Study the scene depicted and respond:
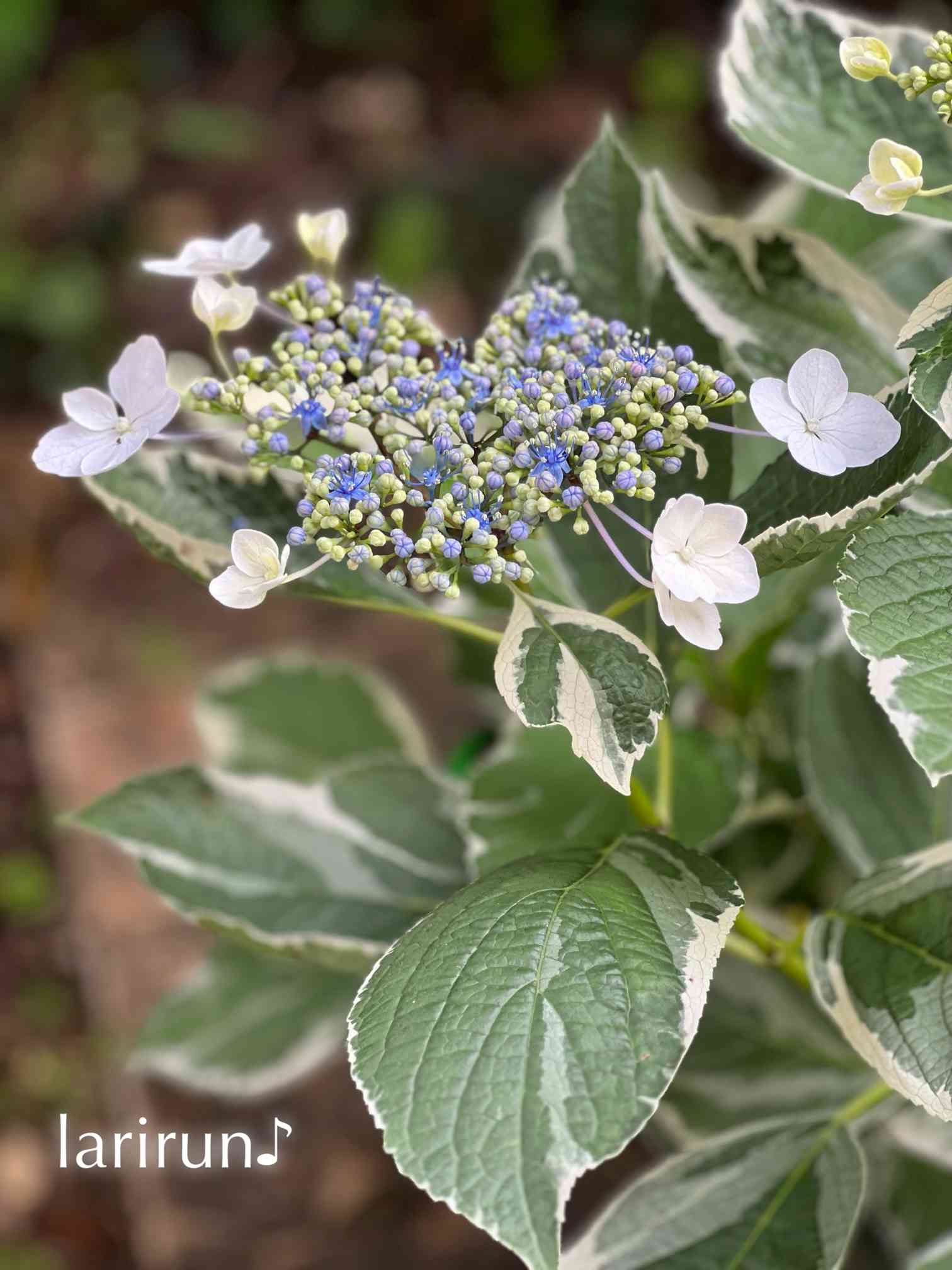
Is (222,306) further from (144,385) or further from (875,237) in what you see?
(875,237)

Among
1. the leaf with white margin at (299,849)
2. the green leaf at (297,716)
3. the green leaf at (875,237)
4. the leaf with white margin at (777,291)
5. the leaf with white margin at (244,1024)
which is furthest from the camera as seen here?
the green leaf at (297,716)

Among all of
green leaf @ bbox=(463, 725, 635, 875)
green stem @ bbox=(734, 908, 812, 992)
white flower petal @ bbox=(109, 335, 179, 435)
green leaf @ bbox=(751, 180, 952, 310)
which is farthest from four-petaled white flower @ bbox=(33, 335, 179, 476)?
green leaf @ bbox=(751, 180, 952, 310)

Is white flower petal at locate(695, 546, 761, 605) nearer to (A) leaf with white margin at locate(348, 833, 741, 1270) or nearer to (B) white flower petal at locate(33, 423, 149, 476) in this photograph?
(A) leaf with white margin at locate(348, 833, 741, 1270)

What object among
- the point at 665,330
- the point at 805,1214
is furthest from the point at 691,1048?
the point at 665,330

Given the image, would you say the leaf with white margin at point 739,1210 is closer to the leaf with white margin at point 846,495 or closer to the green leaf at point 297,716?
the leaf with white margin at point 846,495

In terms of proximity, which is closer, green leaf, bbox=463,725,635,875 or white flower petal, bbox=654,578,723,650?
white flower petal, bbox=654,578,723,650

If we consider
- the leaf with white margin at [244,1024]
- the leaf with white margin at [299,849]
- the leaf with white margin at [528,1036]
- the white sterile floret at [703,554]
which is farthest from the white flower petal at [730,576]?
the leaf with white margin at [244,1024]
